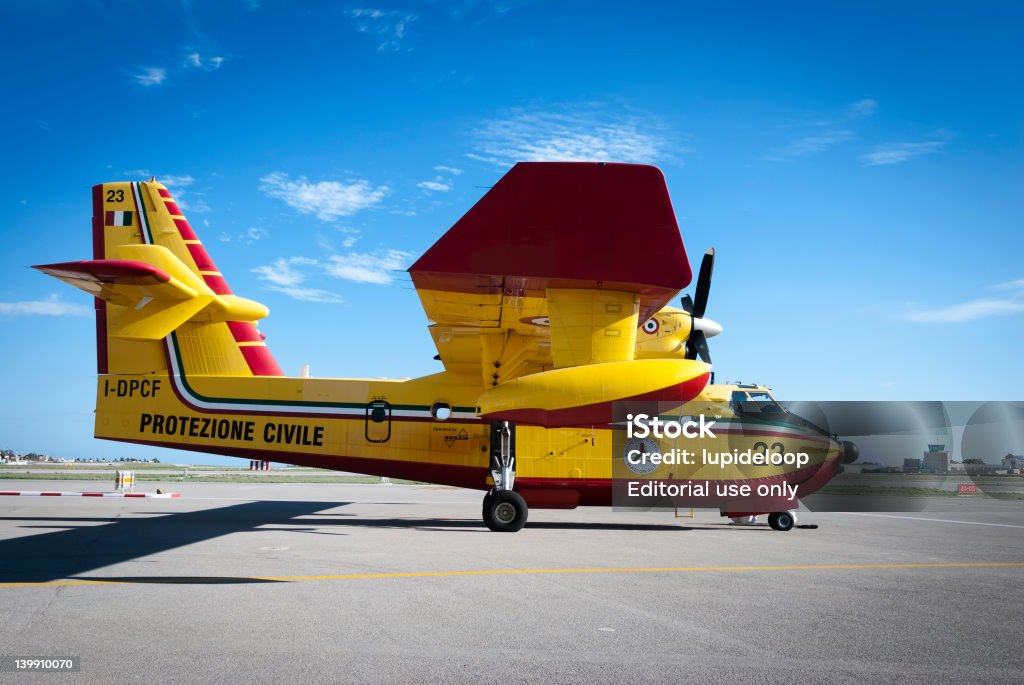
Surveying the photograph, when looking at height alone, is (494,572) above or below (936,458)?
below

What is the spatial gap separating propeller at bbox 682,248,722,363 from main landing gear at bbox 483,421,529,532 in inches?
165

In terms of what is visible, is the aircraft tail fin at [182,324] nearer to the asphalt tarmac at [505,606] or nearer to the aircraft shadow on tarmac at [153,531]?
the aircraft shadow on tarmac at [153,531]

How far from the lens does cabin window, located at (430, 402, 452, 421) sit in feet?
53.0

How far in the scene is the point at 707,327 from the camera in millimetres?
14891

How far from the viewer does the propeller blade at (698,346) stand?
48.6ft

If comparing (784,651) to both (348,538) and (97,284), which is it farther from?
(97,284)

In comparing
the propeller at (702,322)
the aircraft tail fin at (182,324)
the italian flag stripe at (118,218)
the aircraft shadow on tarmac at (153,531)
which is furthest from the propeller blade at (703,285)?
the italian flag stripe at (118,218)

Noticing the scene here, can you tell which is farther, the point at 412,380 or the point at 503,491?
the point at 412,380

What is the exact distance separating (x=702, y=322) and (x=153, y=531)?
A: 38.1 ft

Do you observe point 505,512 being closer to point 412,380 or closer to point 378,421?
point 378,421

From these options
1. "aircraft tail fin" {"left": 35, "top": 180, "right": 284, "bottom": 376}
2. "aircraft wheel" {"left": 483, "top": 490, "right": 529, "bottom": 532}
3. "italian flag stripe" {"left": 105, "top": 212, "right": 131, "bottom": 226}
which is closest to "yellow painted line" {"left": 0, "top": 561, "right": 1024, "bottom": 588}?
"aircraft wheel" {"left": 483, "top": 490, "right": 529, "bottom": 532}

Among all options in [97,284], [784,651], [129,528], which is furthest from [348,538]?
[784,651]

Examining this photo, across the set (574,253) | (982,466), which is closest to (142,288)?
(574,253)

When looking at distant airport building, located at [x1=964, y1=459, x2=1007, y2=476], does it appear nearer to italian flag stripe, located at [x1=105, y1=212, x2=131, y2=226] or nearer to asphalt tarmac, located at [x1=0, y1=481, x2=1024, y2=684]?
asphalt tarmac, located at [x1=0, y1=481, x2=1024, y2=684]
